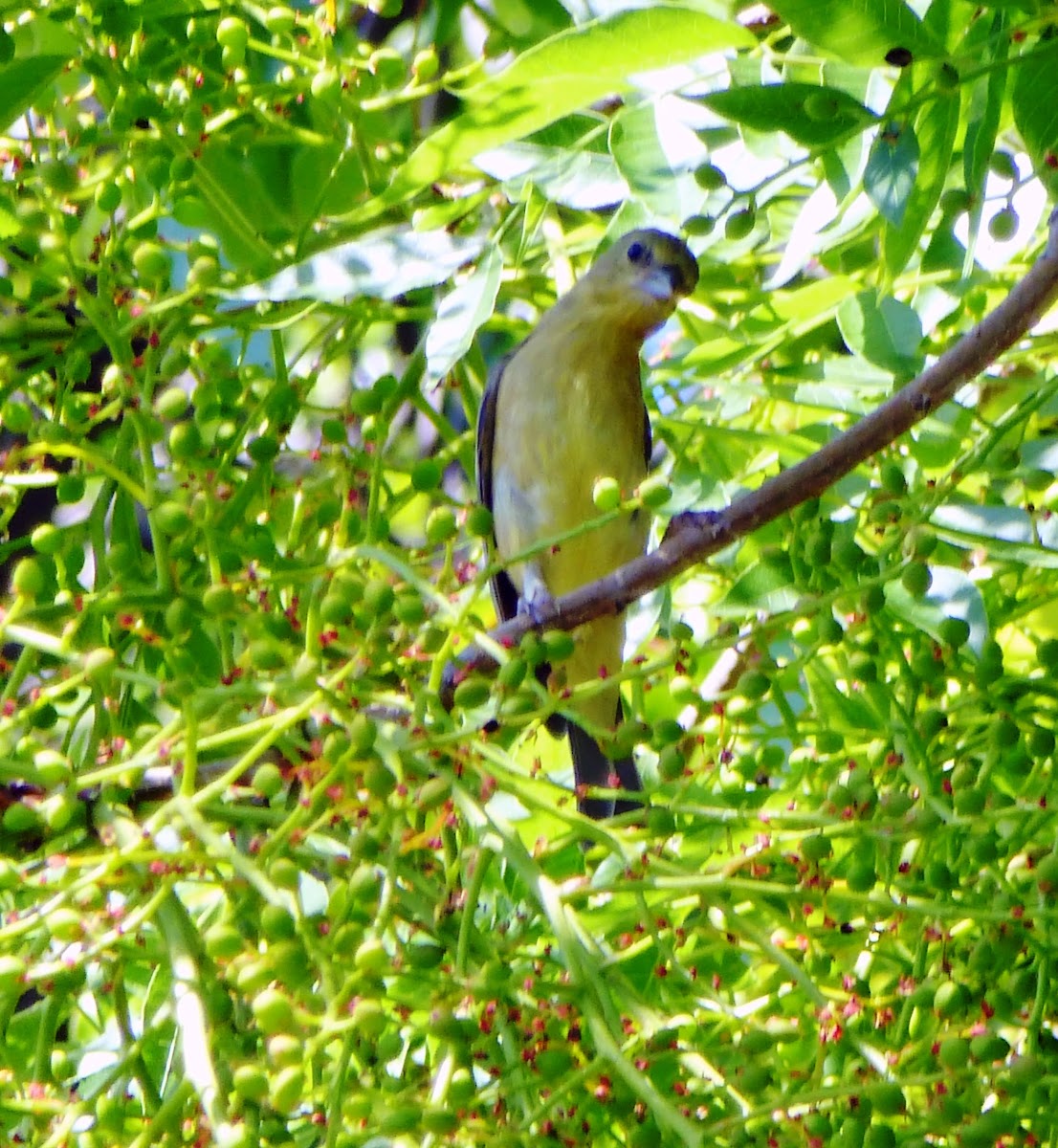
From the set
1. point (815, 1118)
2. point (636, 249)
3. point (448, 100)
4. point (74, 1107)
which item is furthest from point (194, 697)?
point (448, 100)

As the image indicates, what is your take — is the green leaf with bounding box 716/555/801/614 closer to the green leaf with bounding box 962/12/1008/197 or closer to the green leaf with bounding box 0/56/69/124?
the green leaf with bounding box 962/12/1008/197

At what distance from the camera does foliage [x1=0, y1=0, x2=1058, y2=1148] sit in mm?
1271

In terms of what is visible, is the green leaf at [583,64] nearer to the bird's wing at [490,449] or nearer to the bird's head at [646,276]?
the bird's head at [646,276]

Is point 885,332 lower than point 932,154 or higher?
lower

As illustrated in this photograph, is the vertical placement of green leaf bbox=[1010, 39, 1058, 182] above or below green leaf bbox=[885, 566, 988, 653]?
above

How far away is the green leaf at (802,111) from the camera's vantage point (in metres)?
1.33

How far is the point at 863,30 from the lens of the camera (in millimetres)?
1285

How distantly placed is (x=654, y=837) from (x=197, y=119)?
80 cm

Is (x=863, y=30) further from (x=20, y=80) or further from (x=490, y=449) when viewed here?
(x=490, y=449)

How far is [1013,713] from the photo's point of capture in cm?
149

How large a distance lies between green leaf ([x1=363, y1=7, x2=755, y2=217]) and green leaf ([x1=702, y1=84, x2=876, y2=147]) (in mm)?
76

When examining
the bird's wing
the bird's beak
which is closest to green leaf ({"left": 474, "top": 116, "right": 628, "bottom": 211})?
the bird's beak

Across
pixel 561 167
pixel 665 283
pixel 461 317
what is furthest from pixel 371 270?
pixel 665 283

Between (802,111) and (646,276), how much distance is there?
1.29m
